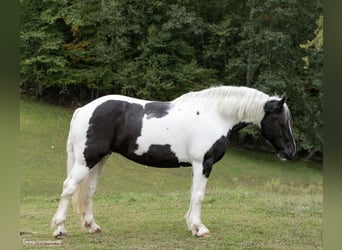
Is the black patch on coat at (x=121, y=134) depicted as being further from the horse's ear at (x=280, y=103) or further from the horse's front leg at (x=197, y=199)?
the horse's ear at (x=280, y=103)

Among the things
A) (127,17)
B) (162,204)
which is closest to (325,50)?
(162,204)

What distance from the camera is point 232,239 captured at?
4.17 metres

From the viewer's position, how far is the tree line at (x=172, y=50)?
14.0 meters

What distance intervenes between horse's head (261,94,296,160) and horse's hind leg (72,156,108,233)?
1602mm

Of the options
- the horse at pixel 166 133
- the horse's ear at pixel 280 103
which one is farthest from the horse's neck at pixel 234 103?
the horse's ear at pixel 280 103

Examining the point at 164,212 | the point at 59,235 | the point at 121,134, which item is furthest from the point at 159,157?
the point at 164,212

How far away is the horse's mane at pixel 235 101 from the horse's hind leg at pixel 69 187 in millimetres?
1103

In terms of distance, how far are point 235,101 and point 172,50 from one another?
37.2 feet

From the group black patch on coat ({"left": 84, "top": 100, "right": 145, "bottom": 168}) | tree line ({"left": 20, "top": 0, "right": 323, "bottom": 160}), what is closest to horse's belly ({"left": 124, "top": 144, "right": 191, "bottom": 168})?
black patch on coat ({"left": 84, "top": 100, "right": 145, "bottom": 168})

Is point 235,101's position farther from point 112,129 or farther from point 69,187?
point 69,187

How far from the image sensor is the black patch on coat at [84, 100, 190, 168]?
3.99 metres

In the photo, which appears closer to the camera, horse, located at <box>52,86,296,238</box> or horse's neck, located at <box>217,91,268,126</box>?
horse, located at <box>52,86,296,238</box>

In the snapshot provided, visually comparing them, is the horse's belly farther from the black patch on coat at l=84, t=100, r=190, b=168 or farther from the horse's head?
the horse's head
